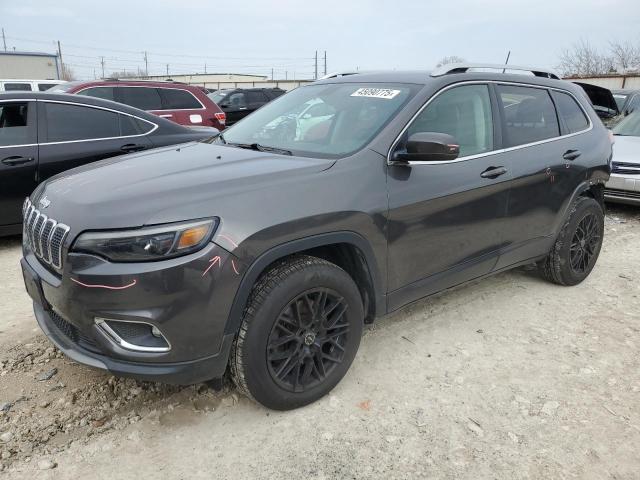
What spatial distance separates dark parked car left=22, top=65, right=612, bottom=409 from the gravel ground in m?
0.27

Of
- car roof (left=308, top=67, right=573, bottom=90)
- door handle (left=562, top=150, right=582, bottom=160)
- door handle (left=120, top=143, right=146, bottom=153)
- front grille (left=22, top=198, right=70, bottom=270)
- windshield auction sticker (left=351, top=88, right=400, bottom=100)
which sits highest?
car roof (left=308, top=67, right=573, bottom=90)

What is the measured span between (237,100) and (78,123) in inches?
448

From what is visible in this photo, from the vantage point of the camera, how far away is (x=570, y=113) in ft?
14.1

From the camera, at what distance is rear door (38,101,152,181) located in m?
5.21

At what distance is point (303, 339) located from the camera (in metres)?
2.61

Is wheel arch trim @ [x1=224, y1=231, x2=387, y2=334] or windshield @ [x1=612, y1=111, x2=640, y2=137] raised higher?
windshield @ [x1=612, y1=111, x2=640, y2=137]

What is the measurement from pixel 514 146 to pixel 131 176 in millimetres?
2584

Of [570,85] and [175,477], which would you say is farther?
[570,85]

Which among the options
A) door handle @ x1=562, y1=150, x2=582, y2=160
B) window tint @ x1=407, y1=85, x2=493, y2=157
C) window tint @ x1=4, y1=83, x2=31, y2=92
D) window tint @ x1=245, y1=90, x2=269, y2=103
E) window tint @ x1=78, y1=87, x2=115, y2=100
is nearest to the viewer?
window tint @ x1=407, y1=85, x2=493, y2=157

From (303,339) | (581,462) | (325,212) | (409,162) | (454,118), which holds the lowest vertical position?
(581,462)

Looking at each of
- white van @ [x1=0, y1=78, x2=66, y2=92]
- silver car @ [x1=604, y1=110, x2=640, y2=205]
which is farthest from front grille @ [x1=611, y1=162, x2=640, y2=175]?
white van @ [x1=0, y1=78, x2=66, y2=92]

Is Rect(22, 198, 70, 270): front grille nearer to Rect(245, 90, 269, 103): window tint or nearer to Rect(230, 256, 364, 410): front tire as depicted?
Rect(230, 256, 364, 410): front tire

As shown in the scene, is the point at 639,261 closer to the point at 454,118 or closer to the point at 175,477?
the point at 454,118

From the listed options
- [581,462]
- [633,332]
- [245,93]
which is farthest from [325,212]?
[245,93]
